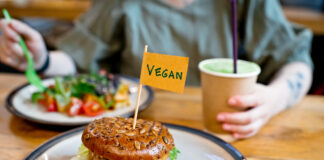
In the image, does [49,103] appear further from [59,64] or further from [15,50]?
[59,64]

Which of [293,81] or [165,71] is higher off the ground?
[165,71]

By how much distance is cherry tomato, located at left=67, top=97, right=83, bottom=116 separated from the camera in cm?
118

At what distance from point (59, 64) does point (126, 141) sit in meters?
1.12

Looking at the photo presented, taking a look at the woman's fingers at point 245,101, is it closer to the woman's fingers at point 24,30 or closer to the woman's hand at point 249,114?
the woman's hand at point 249,114

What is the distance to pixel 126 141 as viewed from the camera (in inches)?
31.1

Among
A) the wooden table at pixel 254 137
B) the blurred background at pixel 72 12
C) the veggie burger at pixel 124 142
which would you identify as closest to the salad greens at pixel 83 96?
the wooden table at pixel 254 137

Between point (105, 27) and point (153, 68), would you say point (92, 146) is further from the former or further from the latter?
point (105, 27)

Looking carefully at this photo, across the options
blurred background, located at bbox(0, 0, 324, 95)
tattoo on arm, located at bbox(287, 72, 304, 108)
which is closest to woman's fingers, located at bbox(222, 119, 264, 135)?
tattoo on arm, located at bbox(287, 72, 304, 108)

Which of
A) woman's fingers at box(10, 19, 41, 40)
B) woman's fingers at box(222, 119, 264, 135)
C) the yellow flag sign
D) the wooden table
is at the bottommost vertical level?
the wooden table

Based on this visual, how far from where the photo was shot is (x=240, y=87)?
1039 mm

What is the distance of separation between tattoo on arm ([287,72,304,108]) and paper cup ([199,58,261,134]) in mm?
381

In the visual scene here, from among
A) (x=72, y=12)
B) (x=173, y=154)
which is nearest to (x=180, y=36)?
(x=173, y=154)

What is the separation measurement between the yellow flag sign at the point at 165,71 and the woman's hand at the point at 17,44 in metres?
0.74

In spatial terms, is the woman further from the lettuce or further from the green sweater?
the lettuce
